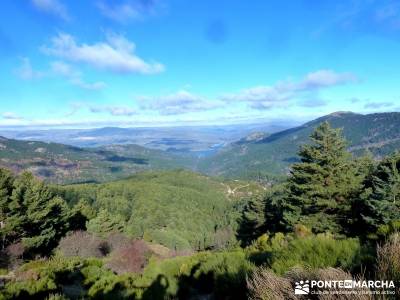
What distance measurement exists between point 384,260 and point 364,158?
154 feet

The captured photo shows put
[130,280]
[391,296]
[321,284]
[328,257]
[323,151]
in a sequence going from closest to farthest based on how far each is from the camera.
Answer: [391,296] < [321,284] < [328,257] < [130,280] < [323,151]

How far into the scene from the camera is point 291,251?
6516 millimetres

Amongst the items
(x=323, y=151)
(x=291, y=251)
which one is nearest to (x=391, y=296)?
(x=291, y=251)

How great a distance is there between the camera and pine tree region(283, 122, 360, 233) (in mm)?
31922

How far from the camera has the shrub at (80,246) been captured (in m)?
42.0

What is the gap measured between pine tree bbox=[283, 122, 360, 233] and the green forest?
0.09 meters

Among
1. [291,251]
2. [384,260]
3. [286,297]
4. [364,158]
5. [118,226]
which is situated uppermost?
[384,260]

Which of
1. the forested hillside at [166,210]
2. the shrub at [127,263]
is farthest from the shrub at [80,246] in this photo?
the forested hillside at [166,210]

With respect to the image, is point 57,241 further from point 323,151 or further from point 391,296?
point 391,296

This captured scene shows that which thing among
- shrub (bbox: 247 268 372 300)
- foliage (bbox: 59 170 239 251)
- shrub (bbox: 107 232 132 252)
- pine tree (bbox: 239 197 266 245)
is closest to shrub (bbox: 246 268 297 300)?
shrub (bbox: 247 268 372 300)

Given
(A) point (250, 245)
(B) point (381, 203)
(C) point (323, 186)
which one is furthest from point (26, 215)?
(B) point (381, 203)

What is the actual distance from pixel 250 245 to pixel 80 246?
30746 millimetres

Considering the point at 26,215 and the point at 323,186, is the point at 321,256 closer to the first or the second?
the point at 323,186

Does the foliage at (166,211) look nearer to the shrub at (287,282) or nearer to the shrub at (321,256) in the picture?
the shrub at (321,256)
